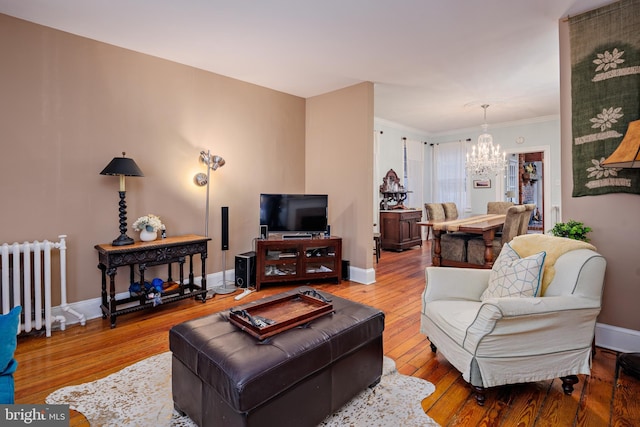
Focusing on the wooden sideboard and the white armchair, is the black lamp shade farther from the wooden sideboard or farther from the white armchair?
the wooden sideboard

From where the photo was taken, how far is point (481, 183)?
7.45 metres

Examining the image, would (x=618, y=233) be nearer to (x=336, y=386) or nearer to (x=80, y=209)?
(x=336, y=386)

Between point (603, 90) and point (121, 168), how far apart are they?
4.08 m

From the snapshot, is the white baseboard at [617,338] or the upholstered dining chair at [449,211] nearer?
the white baseboard at [617,338]

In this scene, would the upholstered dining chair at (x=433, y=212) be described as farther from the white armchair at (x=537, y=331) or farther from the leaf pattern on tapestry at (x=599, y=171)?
the white armchair at (x=537, y=331)

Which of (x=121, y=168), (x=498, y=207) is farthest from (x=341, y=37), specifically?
(x=498, y=207)

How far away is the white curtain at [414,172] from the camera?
7617 millimetres

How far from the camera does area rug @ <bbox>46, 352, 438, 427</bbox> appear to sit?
1691 millimetres

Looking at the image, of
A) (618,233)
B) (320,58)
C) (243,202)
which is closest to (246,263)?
(243,202)

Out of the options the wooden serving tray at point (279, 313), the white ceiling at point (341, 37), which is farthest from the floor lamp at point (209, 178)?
the wooden serving tray at point (279, 313)

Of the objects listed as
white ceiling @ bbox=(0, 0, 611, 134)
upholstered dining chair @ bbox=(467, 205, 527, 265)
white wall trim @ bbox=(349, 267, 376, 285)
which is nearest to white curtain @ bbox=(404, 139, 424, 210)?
upholstered dining chair @ bbox=(467, 205, 527, 265)

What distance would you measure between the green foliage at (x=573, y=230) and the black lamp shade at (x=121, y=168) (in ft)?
12.1

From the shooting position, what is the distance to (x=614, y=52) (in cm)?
243

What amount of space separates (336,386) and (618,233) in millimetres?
2411
